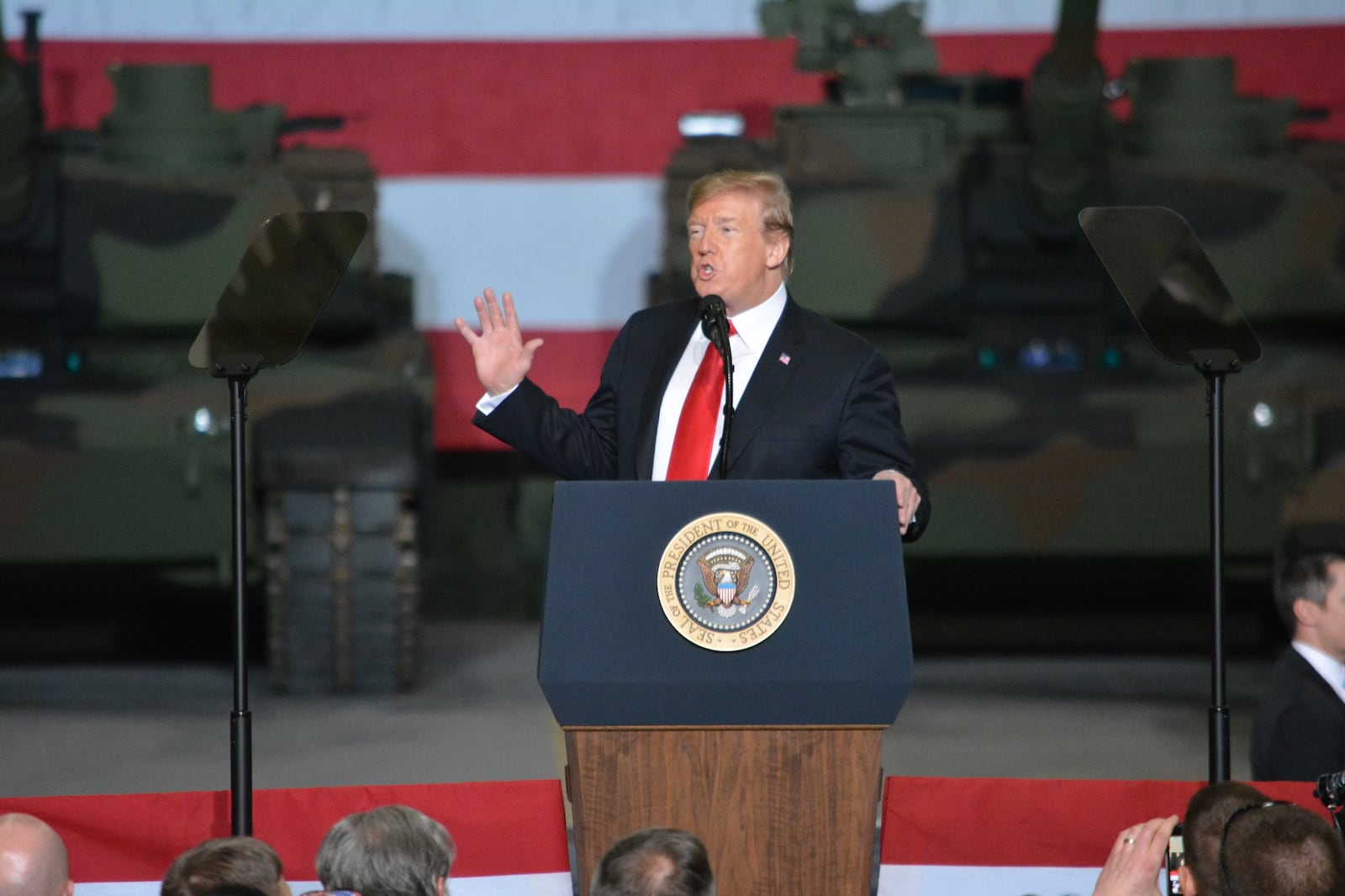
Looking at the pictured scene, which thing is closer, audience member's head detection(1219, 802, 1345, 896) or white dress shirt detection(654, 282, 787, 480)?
audience member's head detection(1219, 802, 1345, 896)

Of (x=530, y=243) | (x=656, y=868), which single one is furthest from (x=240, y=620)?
(x=530, y=243)

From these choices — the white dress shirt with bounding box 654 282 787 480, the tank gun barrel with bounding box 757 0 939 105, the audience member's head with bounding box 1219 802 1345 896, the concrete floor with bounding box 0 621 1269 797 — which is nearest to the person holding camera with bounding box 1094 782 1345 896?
the audience member's head with bounding box 1219 802 1345 896

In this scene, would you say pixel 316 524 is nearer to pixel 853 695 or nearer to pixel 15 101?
pixel 15 101

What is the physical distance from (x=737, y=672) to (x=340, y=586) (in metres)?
4.58

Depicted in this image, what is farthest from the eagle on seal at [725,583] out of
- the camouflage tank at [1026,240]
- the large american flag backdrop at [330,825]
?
the camouflage tank at [1026,240]

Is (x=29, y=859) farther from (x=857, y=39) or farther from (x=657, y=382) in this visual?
(x=857, y=39)

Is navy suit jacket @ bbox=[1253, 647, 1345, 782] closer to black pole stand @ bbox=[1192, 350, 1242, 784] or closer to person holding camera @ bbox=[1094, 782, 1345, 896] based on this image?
black pole stand @ bbox=[1192, 350, 1242, 784]

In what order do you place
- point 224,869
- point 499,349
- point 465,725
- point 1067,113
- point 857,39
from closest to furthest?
point 224,869
point 499,349
point 465,725
point 1067,113
point 857,39

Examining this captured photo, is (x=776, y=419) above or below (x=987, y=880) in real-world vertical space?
above

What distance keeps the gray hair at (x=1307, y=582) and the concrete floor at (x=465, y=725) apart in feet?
5.87

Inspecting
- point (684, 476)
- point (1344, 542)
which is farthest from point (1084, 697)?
point (684, 476)

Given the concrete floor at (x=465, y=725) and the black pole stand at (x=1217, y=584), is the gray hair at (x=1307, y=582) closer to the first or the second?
the black pole stand at (x=1217, y=584)

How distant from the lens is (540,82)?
9133 mm

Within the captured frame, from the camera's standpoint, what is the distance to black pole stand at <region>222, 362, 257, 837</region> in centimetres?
289
